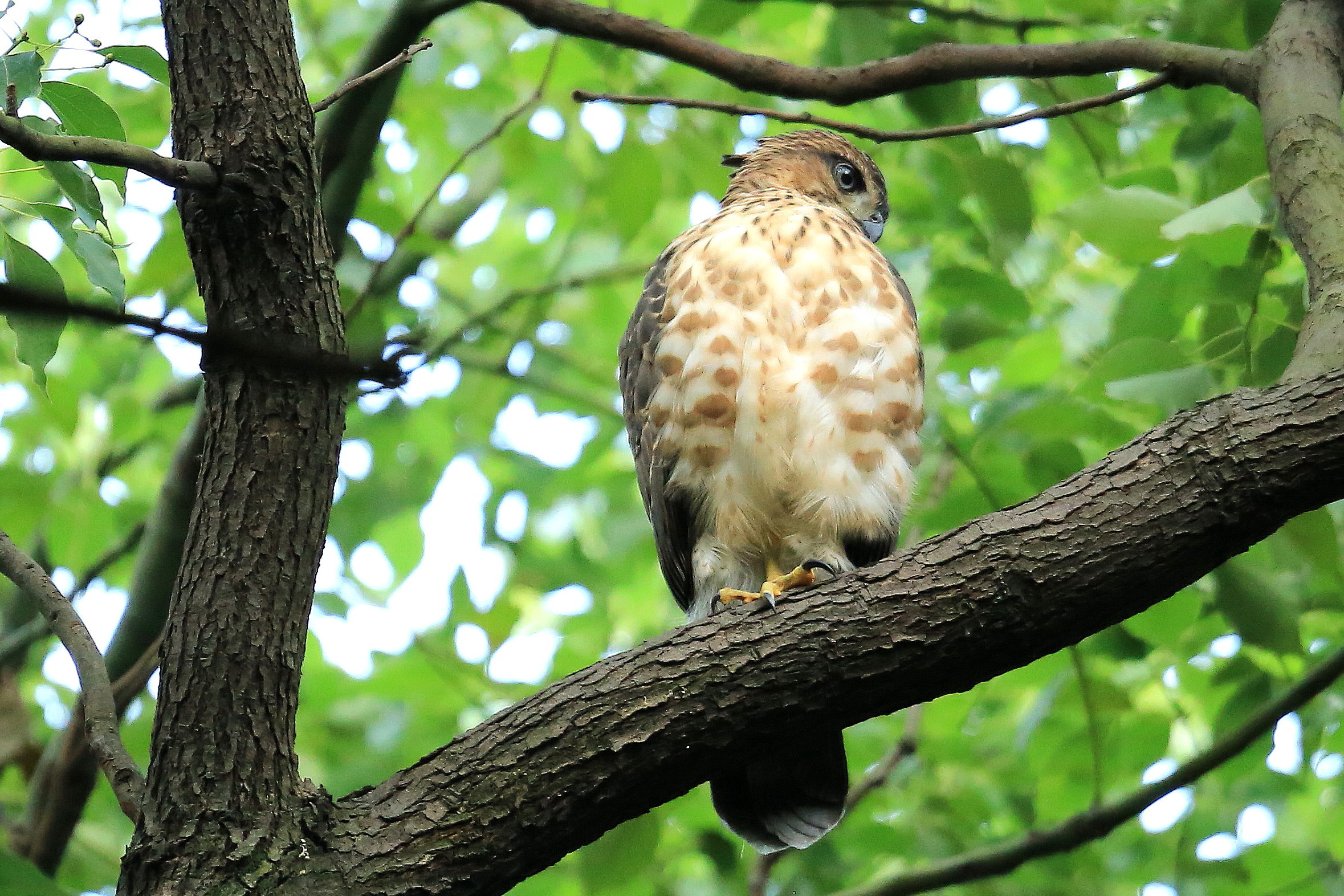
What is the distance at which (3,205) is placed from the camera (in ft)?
7.05

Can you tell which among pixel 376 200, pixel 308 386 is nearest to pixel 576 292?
pixel 376 200

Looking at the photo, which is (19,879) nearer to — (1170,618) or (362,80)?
(362,80)

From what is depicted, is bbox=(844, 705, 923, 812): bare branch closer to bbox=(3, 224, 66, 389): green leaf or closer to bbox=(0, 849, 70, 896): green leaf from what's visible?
bbox=(0, 849, 70, 896): green leaf

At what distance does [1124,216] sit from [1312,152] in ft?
1.29

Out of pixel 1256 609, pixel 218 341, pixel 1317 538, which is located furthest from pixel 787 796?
pixel 218 341

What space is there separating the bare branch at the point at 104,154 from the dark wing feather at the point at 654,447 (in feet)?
5.25

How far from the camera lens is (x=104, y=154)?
192 cm

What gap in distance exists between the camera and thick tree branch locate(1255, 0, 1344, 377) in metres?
2.45

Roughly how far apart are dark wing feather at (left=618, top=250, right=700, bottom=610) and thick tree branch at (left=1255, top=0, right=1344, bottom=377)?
155 cm

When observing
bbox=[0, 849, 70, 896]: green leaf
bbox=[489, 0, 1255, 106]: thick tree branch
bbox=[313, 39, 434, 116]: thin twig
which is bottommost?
bbox=[0, 849, 70, 896]: green leaf

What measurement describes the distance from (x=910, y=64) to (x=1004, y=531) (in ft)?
5.02

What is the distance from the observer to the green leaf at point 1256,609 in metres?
3.21

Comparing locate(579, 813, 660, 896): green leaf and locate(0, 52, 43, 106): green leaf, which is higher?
locate(0, 52, 43, 106): green leaf

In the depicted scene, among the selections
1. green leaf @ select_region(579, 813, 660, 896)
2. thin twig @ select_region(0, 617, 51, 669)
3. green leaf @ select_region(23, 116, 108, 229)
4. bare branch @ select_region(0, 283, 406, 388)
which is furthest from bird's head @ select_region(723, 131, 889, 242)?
bare branch @ select_region(0, 283, 406, 388)
